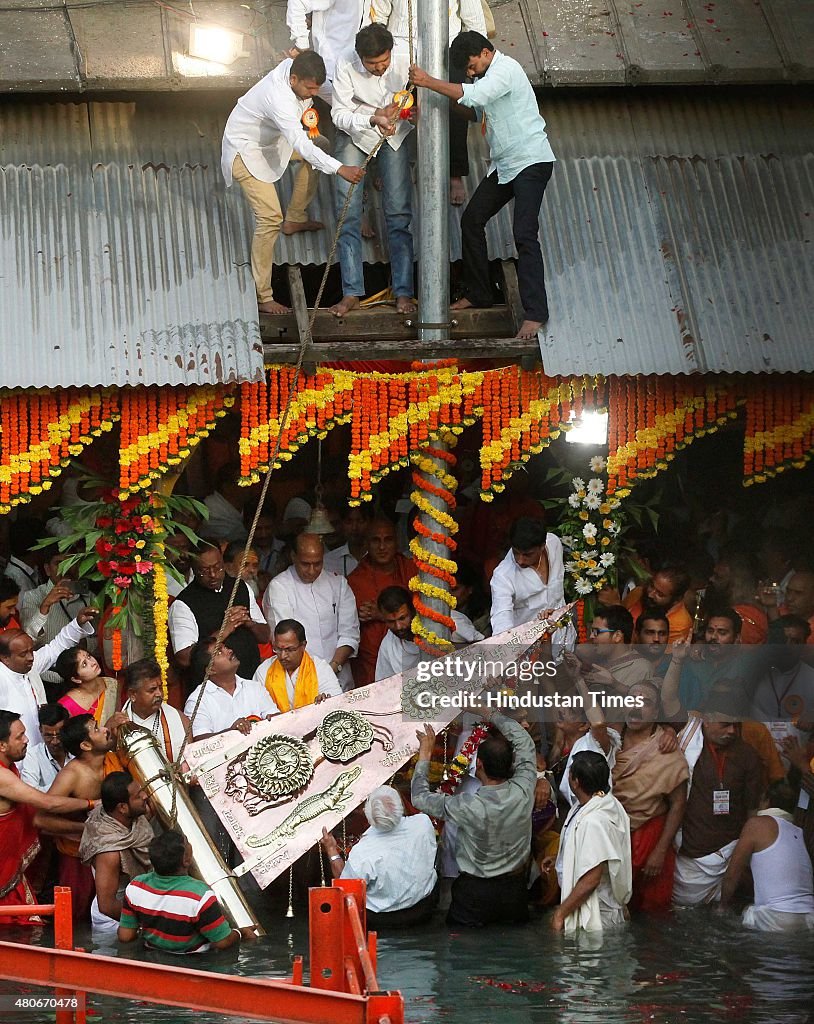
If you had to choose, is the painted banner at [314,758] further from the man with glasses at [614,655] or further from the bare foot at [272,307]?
the bare foot at [272,307]

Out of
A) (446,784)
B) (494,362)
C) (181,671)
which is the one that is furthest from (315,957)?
(494,362)

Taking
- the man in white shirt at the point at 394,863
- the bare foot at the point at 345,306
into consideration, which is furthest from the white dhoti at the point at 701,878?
the bare foot at the point at 345,306

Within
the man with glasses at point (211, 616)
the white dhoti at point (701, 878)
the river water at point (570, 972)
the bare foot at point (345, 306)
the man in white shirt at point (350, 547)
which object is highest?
the bare foot at point (345, 306)

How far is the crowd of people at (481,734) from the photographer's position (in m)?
8.86

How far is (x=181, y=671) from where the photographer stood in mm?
10484

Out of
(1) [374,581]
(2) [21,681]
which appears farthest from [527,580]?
(2) [21,681]

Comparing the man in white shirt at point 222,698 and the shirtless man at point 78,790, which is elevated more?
the man in white shirt at point 222,698

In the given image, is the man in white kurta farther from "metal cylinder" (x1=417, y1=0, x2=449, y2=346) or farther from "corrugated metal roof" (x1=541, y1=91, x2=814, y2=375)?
"metal cylinder" (x1=417, y1=0, x2=449, y2=346)

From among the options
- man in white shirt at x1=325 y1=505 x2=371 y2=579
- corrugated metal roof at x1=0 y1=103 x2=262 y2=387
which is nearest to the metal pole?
corrugated metal roof at x1=0 y1=103 x2=262 y2=387

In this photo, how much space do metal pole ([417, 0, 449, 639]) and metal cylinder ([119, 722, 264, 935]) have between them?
3033 millimetres

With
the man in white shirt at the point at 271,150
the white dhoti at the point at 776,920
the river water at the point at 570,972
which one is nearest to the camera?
the river water at the point at 570,972

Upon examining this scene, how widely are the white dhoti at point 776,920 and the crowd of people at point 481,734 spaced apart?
12 mm

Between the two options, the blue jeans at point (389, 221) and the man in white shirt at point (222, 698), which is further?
the blue jeans at point (389, 221)

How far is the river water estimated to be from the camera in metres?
7.66
